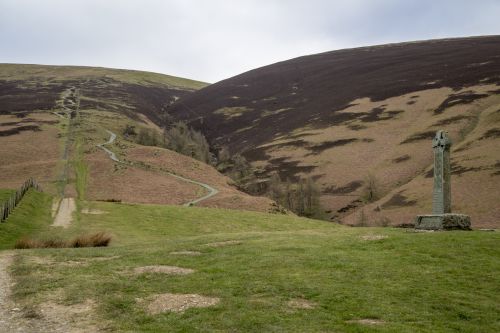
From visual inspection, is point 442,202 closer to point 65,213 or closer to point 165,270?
point 165,270

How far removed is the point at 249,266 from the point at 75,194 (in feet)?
173

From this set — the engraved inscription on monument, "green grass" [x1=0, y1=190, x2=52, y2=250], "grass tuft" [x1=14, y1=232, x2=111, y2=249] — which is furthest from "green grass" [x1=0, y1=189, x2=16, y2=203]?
the engraved inscription on monument

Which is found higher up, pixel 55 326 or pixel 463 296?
pixel 463 296

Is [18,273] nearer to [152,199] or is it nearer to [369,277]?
[369,277]

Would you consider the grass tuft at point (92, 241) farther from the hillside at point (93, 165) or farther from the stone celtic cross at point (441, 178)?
the hillside at point (93, 165)

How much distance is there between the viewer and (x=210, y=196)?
73.9 meters

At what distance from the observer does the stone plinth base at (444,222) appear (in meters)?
28.1

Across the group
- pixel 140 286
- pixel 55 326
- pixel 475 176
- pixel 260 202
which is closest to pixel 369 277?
pixel 140 286

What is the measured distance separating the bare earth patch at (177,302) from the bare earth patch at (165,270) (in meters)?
3.60

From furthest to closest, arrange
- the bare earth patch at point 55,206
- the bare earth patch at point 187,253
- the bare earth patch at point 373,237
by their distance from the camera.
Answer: the bare earth patch at point 55,206 < the bare earth patch at point 373,237 < the bare earth patch at point 187,253

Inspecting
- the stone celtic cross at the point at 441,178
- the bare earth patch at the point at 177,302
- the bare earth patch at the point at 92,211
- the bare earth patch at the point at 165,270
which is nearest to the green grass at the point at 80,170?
the bare earth patch at the point at 92,211

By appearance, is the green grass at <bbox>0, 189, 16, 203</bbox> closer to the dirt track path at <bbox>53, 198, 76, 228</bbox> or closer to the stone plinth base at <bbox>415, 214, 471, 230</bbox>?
the dirt track path at <bbox>53, 198, 76, 228</bbox>

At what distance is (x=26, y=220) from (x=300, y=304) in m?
30.9

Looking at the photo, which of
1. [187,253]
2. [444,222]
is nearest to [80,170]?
[187,253]
